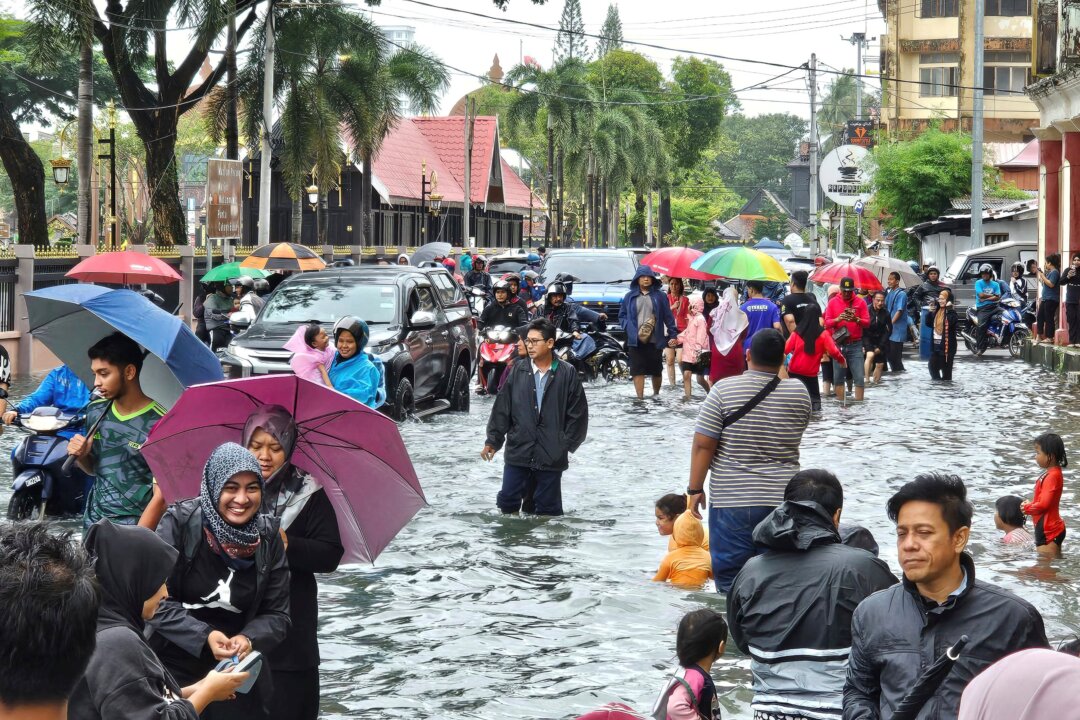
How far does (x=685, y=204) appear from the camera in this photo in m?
127

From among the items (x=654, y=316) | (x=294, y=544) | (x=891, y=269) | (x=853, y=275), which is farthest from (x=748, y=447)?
(x=891, y=269)

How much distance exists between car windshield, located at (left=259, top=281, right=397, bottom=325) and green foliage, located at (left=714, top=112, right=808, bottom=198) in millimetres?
153622

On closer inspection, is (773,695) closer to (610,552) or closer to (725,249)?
(610,552)

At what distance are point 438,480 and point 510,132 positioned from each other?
6125cm

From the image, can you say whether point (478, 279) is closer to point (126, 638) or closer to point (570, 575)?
point (570, 575)

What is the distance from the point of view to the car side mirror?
647 inches

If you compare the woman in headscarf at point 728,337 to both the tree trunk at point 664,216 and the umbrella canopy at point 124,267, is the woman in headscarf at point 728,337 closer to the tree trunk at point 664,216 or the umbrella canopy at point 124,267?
the umbrella canopy at point 124,267

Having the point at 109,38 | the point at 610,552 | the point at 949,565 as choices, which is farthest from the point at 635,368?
the point at 109,38

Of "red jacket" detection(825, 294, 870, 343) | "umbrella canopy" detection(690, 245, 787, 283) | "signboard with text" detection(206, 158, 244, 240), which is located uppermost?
"signboard with text" detection(206, 158, 244, 240)

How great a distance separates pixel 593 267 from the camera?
1067 inches

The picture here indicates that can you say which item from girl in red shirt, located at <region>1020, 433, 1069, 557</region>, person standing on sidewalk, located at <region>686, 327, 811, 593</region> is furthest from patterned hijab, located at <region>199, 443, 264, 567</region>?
girl in red shirt, located at <region>1020, 433, 1069, 557</region>

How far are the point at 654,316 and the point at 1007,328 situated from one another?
12616mm

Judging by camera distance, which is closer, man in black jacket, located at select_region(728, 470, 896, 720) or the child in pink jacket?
man in black jacket, located at select_region(728, 470, 896, 720)

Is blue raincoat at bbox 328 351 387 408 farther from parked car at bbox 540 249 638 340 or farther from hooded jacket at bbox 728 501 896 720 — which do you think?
parked car at bbox 540 249 638 340
